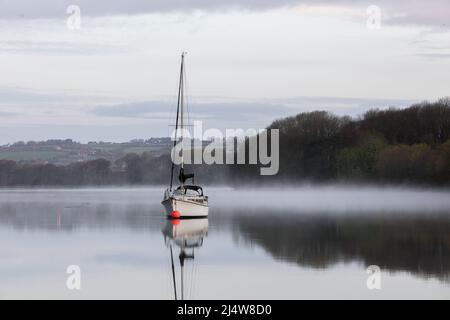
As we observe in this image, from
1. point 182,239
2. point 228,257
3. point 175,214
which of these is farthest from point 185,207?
point 228,257

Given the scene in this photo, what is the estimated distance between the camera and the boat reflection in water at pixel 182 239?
87.7 ft

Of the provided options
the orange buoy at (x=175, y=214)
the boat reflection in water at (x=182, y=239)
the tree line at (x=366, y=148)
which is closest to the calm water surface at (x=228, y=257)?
the boat reflection in water at (x=182, y=239)

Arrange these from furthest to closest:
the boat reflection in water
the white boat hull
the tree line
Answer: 1. the tree line
2. the white boat hull
3. the boat reflection in water

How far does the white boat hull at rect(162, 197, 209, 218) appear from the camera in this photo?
1978 inches

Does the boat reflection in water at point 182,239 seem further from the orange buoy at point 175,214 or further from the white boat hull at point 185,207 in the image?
the white boat hull at point 185,207

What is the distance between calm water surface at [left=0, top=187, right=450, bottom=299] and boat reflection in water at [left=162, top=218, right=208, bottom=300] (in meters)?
0.05

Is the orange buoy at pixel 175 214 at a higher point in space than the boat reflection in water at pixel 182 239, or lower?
higher

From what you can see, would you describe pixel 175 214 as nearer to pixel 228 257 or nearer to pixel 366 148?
pixel 228 257

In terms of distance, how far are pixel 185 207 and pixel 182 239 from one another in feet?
41.6

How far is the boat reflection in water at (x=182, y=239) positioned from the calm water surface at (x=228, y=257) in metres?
0.05

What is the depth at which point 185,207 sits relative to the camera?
5059 centimetres

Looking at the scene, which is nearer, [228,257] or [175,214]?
[228,257]

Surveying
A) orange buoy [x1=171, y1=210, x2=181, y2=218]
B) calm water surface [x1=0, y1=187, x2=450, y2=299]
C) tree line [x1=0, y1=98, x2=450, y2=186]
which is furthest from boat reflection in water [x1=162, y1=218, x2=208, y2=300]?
tree line [x1=0, y1=98, x2=450, y2=186]

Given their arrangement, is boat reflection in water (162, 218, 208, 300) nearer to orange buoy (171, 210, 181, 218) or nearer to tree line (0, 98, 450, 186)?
orange buoy (171, 210, 181, 218)
